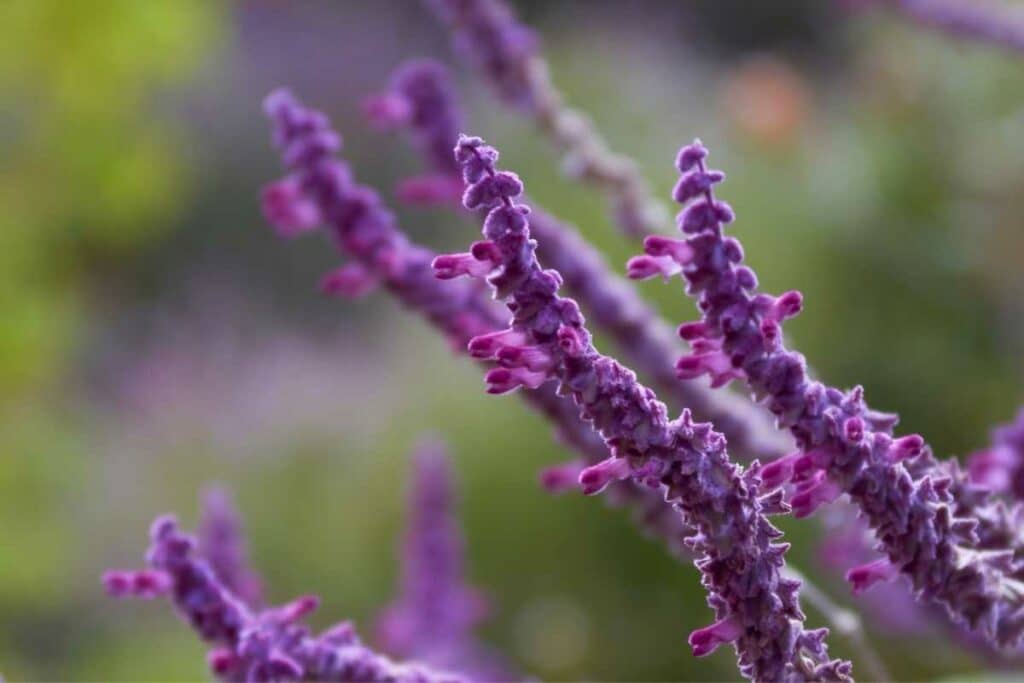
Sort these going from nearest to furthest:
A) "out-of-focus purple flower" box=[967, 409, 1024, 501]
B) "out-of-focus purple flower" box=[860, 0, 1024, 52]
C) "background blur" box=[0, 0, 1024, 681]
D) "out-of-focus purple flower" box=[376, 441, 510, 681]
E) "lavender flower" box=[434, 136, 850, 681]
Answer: "lavender flower" box=[434, 136, 850, 681], "out-of-focus purple flower" box=[967, 409, 1024, 501], "out-of-focus purple flower" box=[376, 441, 510, 681], "out-of-focus purple flower" box=[860, 0, 1024, 52], "background blur" box=[0, 0, 1024, 681]

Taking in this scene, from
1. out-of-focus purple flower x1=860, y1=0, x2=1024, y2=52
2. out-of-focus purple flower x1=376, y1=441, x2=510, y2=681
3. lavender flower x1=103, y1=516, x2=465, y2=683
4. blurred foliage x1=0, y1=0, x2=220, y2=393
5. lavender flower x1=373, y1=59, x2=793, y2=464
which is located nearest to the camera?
lavender flower x1=103, y1=516, x2=465, y2=683

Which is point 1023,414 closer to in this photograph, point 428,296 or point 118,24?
point 428,296

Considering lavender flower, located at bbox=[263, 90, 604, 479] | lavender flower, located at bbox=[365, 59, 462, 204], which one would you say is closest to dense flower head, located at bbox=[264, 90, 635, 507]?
lavender flower, located at bbox=[263, 90, 604, 479]

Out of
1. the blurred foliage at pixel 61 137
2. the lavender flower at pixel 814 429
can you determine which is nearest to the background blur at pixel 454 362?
the blurred foliage at pixel 61 137

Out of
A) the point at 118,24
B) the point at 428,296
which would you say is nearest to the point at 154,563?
the point at 428,296

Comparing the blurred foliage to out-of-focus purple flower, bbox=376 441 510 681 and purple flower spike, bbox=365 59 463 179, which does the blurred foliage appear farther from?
purple flower spike, bbox=365 59 463 179

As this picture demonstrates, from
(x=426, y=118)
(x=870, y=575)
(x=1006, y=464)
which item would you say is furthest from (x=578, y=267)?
(x=870, y=575)

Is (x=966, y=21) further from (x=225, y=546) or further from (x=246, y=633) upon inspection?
(x=246, y=633)
